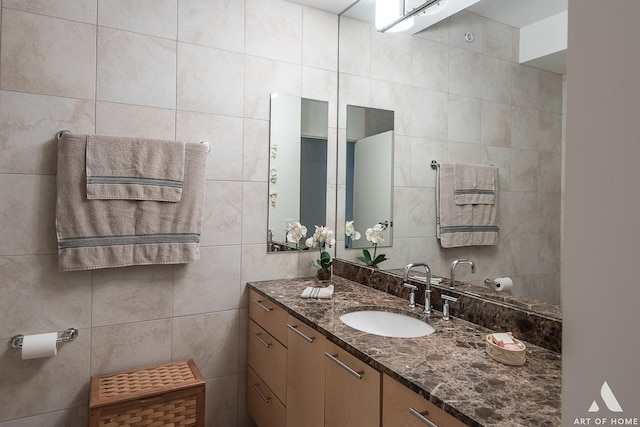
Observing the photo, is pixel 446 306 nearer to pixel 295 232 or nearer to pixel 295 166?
pixel 295 232

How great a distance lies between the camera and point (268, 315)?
189 centimetres

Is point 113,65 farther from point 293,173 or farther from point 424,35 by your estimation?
point 424,35

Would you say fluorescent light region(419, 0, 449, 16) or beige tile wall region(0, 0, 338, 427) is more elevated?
fluorescent light region(419, 0, 449, 16)

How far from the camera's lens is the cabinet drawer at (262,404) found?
1.77 m

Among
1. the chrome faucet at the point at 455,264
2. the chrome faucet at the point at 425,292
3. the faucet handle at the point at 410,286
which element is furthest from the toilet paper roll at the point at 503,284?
the faucet handle at the point at 410,286

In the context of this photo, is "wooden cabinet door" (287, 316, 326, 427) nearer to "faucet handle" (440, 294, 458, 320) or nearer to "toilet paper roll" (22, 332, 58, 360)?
"faucet handle" (440, 294, 458, 320)

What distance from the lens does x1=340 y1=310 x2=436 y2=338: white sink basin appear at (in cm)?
159

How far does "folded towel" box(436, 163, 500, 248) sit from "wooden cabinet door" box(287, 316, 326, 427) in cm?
74

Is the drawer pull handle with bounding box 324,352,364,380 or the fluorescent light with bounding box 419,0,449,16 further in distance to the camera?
the fluorescent light with bounding box 419,0,449,16

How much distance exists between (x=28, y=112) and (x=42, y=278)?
0.75m

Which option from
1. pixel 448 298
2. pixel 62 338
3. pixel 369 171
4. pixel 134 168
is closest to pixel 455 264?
pixel 448 298

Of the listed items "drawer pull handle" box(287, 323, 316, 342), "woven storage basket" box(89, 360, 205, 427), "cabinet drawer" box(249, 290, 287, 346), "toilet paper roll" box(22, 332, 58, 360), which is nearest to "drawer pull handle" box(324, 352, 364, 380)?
"drawer pull handle" box(287, 323, 316, 342)

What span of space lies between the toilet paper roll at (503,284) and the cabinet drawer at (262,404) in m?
1.09

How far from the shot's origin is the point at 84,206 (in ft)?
5.57
